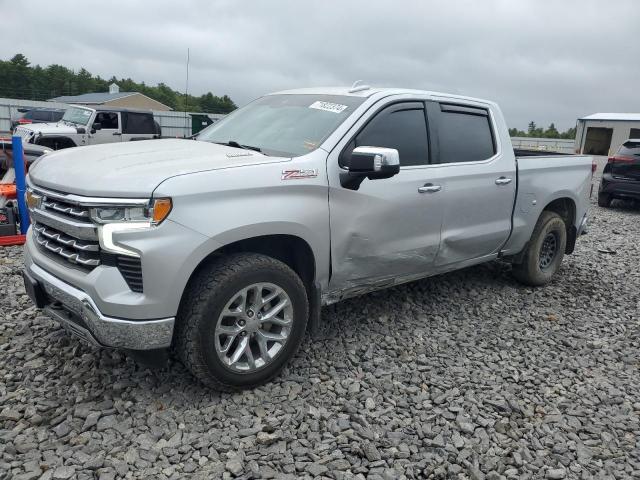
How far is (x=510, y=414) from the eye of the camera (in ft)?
10.8

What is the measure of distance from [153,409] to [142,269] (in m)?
0.91

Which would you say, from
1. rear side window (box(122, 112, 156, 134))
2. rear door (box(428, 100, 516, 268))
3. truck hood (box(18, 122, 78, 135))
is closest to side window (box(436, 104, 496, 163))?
rear door (box(428, 100, 516, 268))

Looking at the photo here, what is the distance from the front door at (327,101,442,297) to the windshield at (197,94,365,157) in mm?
193

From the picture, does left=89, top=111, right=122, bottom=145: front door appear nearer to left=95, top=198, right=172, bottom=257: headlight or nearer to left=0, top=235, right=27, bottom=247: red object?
left=0, top=235, right=27, bottom=247: red object

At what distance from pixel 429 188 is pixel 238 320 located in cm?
178

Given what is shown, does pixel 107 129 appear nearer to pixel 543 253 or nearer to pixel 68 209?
pixel 543 253

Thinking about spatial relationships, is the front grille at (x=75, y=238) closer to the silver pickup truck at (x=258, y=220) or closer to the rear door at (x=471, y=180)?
the silver pickup truck at (x=258, y=220)

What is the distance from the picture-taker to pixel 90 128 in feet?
49.6

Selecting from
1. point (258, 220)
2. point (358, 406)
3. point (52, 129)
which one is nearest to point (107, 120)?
point (52, 129)

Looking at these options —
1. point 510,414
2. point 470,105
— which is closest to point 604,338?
point 510,414

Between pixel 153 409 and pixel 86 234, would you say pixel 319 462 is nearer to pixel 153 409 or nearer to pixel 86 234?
pixel 153 409

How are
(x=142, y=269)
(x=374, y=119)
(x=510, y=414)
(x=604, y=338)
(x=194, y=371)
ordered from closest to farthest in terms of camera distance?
(x=142, y=269)
(x=194, y=371)
(x=510, y=414)
(x=374, y=119)
(x=604, y=338)

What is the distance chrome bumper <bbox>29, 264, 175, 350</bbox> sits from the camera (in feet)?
9.12

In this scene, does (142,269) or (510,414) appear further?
(510,414)
